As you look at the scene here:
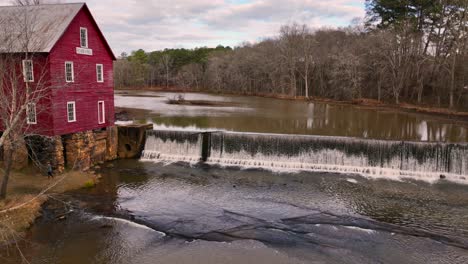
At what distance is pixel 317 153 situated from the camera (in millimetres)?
22656

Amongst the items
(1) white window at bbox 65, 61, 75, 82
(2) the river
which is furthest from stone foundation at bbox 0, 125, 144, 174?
(1) white window at bbox 65, 61, 75, 82

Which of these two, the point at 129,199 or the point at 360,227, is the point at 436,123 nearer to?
the point at 360,227

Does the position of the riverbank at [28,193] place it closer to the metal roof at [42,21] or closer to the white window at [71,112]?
the white window at [71,112]

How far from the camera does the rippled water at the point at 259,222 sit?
1216 centimetres

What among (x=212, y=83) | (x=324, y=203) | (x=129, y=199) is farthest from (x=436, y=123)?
(x=212, y=83)

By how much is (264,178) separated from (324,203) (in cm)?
452

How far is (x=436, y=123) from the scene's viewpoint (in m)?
34.1

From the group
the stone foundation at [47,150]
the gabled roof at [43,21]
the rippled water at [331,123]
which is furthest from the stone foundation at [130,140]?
the gabled roof at [43,21]

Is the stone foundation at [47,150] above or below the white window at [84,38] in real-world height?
below

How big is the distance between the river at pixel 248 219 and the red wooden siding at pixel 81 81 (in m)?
3.18

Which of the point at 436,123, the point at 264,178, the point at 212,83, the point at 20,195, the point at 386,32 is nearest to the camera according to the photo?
the point at 20,195

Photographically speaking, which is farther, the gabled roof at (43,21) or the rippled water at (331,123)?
the rippled water at (331,123)

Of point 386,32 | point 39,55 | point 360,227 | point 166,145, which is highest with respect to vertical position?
point 386,32

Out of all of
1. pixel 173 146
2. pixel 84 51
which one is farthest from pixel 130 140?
pixel 84 51
